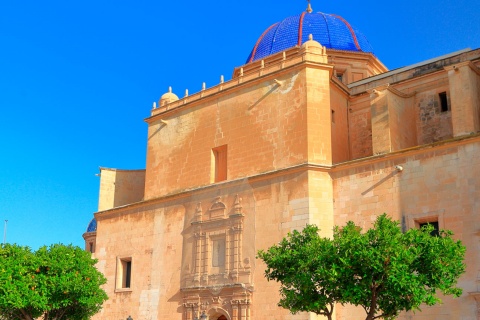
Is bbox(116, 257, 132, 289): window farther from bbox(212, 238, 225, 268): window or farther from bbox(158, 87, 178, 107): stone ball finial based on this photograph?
bbox(158, 87, 178, 107): stone ball finial

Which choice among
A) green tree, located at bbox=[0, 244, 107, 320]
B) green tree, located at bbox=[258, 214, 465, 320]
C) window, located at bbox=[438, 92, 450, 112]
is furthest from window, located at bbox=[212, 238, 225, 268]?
window, located at bbox=[438, 92, 450, 112]

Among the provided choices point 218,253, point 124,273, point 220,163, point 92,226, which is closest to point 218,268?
point 218,253

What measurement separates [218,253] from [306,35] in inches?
492

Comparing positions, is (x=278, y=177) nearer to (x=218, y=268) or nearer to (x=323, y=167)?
(x=323, y=167)

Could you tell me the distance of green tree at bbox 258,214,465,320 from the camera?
43.8ft

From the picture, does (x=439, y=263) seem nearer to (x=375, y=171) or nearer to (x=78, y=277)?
(x=375, y=171)

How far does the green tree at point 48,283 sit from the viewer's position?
2070 cm

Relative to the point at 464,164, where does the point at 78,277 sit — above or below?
below

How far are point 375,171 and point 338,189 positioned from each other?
1430 millimetres

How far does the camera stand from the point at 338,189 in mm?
20375

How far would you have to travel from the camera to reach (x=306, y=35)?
97.3ft

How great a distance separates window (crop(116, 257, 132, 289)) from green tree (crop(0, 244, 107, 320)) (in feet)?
9.64

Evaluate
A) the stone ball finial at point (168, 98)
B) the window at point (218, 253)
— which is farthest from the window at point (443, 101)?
the stone ball finial at point (168, 98)

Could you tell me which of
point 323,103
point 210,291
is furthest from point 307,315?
point 323,103
